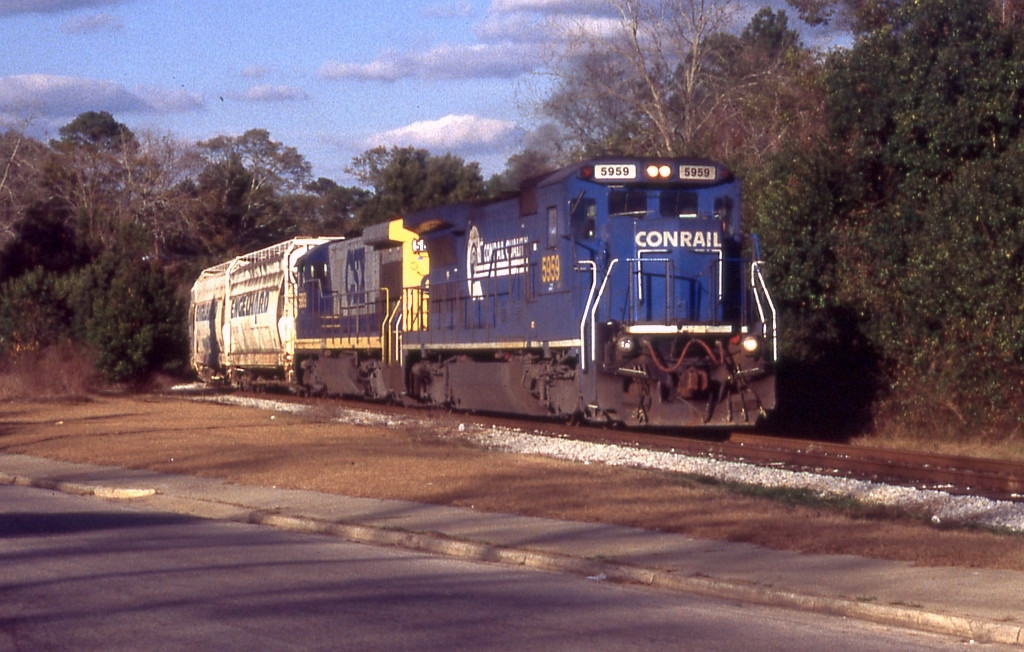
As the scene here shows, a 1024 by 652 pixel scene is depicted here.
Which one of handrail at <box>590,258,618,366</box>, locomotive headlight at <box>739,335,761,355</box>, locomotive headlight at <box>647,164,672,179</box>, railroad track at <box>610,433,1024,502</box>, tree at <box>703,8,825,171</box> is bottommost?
railroad track at <box>610,433,1024,502</box>

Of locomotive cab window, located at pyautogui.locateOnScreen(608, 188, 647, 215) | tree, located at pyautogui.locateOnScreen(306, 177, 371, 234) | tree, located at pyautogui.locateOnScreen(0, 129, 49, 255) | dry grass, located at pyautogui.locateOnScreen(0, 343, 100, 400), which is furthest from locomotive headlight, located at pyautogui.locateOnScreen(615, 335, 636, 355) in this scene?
tree, located at pyautogui.locateOnScreen(306, 177, 371, 234)

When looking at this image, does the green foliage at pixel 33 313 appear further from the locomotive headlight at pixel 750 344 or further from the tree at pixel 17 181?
the locomotive headlight at pixel 750 344

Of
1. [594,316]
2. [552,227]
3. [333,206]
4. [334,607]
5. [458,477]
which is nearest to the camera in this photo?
[334,607]

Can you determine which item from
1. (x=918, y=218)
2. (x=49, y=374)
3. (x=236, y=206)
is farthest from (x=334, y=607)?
(x=236, y=206)

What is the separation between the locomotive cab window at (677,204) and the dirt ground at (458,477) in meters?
4.58

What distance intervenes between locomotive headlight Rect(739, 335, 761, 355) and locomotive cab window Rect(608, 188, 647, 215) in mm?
2452

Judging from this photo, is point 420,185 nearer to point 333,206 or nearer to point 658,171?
point 333,206

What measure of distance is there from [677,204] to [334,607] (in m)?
11.8

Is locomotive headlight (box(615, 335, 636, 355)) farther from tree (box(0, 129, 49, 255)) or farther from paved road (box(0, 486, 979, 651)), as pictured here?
tree (box(0, 129, 49, 255))

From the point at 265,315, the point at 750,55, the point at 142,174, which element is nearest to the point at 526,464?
the point at 265,315

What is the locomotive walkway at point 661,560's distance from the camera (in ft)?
26.2

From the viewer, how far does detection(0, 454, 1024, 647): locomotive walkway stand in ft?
26.2

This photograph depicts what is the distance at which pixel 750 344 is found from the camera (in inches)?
707

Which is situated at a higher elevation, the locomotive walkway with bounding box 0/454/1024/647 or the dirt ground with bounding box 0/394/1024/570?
the dirt ground with bounding box 0/394/1024/570
